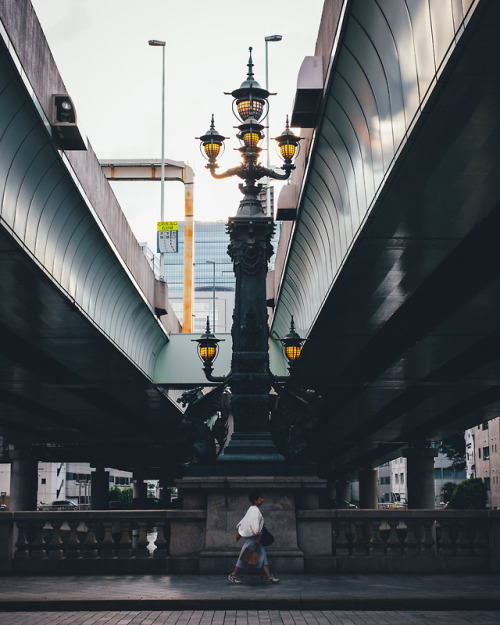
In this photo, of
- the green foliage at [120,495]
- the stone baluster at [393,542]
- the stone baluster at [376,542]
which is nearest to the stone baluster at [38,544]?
the stone baluster at [376,542]

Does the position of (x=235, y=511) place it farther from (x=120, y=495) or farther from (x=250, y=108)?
(x=120, y=495)

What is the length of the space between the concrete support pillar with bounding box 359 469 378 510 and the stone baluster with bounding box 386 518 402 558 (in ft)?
232

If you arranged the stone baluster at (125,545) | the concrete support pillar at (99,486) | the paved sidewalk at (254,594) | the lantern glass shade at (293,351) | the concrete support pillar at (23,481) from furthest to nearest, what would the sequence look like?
the concrete support pillar at (99,486) → the concrete support pillar at (23,481) → the lantern glass shade at (293,351) → the stone baluster at (125,545) → the paved sidewalk at (254,594)

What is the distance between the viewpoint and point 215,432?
16.0m

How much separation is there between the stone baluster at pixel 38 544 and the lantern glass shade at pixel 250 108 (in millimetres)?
7779

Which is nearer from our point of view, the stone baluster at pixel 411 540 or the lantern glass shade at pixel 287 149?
the stone baluster at pixel 411 540

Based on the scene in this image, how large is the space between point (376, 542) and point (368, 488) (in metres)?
72.1

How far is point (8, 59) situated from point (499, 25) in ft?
21.7

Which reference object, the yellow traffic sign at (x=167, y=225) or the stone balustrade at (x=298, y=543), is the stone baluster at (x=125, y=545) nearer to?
the stone balustrade at (x=298, y=543)

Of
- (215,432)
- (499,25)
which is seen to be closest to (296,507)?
(215,432)

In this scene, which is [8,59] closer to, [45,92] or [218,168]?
[45,92]

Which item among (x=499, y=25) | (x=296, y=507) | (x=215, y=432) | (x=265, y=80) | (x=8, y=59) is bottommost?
(x=296, y=507)

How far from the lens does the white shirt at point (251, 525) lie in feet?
43.4

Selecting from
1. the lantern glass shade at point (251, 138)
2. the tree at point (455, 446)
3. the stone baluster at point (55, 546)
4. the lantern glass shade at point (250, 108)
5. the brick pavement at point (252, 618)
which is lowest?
the brick pavement at point (252, 618)
